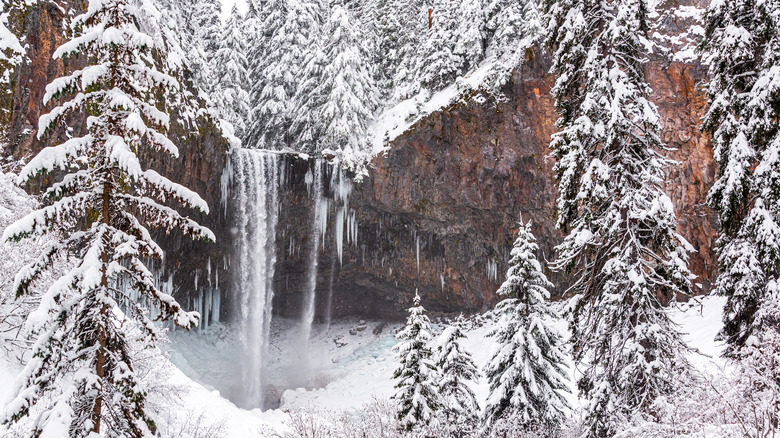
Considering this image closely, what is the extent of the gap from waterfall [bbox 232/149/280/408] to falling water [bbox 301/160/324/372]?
2078 mm

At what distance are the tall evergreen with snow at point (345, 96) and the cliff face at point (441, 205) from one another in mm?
1684

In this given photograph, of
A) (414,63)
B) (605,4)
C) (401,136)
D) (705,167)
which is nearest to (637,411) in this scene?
(605,4)

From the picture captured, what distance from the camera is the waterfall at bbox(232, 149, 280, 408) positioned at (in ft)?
80.8

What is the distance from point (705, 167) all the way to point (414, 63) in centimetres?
1635

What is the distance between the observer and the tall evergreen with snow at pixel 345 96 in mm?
25172

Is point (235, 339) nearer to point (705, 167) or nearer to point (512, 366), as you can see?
point (512, 366)

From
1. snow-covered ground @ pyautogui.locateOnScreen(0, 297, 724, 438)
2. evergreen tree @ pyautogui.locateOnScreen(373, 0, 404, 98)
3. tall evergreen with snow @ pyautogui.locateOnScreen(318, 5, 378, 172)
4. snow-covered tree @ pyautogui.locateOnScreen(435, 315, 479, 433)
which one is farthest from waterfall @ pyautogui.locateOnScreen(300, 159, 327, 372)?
snow-covered tree @ pyautogui.locateOnScreen(435, 315, 479, 433)

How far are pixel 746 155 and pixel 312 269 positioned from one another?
2224 cm

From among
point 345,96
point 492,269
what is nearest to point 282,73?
point 345,96

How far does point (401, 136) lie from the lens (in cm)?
2484

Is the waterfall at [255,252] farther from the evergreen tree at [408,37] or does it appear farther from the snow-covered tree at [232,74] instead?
the evergreen tree at [408,37]

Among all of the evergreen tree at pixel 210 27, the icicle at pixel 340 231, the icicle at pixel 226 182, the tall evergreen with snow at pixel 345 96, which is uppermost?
the evergreen tree at pixel 210 27

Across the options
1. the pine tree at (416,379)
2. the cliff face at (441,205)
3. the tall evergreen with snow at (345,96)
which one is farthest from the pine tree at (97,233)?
the tall evergreen with snow at (345,96)

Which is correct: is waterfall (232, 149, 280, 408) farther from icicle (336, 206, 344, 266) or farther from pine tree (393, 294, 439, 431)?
pine tree (393, 294, 439, 431)
